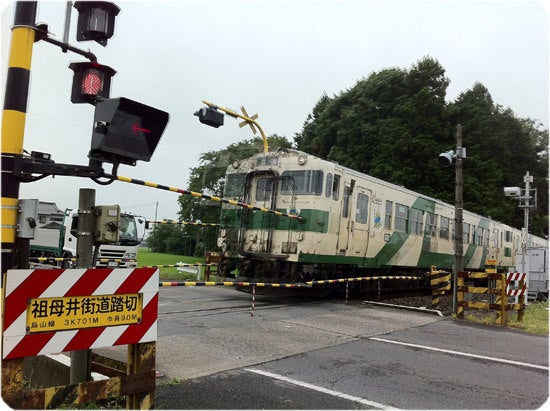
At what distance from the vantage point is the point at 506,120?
112ft

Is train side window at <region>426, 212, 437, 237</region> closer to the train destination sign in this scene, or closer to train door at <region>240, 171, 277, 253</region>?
train door at <region>240, 171, 277, 253</region>

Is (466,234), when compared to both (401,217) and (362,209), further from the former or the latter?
(362,209)

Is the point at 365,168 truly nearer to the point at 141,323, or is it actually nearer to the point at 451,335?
the point at 451,335

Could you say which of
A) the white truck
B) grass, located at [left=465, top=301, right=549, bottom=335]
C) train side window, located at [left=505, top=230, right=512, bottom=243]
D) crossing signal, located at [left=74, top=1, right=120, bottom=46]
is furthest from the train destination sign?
train side window, located at [left=505, top=230, right=512, bottom=243]

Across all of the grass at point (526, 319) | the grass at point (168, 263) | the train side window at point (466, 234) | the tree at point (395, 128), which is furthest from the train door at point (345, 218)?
the tree at point (395, 128)

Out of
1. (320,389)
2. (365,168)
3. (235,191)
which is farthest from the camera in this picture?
(365,168)

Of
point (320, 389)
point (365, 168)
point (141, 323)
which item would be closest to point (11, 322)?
point (141, 323)

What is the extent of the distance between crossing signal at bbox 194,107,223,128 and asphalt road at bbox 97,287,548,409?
15.7 feet

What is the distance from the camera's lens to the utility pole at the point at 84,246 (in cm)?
414

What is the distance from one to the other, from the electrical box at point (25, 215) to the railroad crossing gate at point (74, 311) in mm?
715

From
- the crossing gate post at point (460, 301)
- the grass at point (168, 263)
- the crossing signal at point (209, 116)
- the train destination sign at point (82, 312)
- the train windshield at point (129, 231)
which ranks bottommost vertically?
the grass at point (168, 263)

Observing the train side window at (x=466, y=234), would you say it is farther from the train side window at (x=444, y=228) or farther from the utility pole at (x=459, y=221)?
the utility pole at (x=459, y=221)

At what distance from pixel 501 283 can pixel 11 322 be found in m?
9.42

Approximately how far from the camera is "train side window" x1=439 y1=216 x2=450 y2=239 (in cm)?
1736
